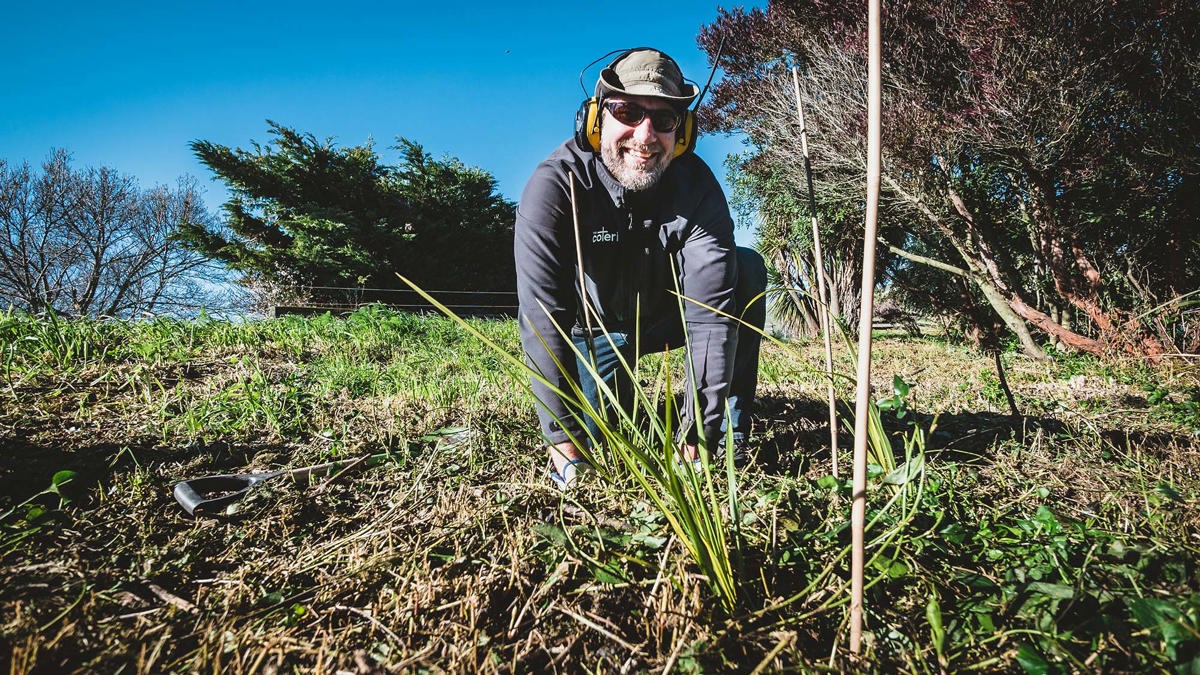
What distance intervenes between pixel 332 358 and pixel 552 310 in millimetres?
2191

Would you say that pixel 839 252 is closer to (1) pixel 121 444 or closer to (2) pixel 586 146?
(2) pixel 586 146

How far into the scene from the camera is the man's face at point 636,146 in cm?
185

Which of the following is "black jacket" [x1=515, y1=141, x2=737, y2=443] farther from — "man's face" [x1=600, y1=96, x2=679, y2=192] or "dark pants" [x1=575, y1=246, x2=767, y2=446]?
"dark pants" [x1=575, y1=246, x2=767, y2=446]

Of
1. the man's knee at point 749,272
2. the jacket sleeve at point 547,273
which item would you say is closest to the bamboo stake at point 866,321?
the jacket sleeve at point 547,273

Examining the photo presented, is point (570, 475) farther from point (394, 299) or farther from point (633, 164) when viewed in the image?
point (394, 299)

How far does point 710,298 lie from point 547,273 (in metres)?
0.63

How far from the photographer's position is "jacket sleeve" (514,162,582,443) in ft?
5.41

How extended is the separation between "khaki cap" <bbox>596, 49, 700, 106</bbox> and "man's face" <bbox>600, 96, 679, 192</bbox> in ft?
0.13

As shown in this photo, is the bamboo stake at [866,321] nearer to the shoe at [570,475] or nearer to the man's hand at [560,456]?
the shoe at [570,475]

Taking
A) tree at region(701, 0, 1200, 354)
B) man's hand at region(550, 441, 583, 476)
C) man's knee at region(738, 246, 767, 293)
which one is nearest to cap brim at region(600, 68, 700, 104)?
man's knee at region(738, 246, 767, 293)

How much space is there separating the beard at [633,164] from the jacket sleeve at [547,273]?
0.77 feet

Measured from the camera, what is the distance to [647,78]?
179 centimetres

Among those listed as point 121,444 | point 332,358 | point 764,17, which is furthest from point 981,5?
point 121,444

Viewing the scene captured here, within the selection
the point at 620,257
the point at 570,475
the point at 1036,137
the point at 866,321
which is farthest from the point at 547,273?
the point at 1036,137
